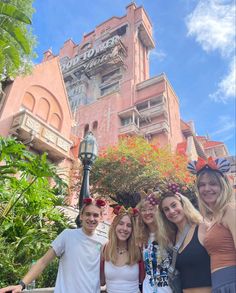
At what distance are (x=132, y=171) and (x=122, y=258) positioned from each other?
11.1 metres

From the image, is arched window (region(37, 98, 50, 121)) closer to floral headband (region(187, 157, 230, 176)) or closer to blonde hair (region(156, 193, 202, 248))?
blonde hair (region(156, 193, 202, 248))

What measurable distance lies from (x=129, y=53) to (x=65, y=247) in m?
34.0

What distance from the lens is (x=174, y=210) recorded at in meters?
2.67

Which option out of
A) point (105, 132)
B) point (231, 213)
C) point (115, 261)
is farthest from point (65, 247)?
point (105, 132)

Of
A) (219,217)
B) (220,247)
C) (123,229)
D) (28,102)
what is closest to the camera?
(220,247)

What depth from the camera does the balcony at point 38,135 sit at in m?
12.8

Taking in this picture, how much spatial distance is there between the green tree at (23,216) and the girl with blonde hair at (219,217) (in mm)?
4188

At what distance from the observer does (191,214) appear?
2635 mm

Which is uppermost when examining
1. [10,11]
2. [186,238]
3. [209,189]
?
[10,11]

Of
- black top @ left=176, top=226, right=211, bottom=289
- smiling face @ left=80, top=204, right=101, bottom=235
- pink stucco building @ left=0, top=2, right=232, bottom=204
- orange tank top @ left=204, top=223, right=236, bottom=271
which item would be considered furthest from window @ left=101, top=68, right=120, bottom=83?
orange tank top @ left=204, top=223, right=236, bottom=271

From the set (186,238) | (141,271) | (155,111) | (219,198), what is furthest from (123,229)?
(155,111)

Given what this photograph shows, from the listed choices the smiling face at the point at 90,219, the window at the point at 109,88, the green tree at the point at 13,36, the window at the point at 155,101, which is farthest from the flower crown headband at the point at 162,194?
the window at the point at 109,88

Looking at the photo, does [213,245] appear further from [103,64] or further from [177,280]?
[103,64]

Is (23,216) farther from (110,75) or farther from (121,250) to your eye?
(110,75)
